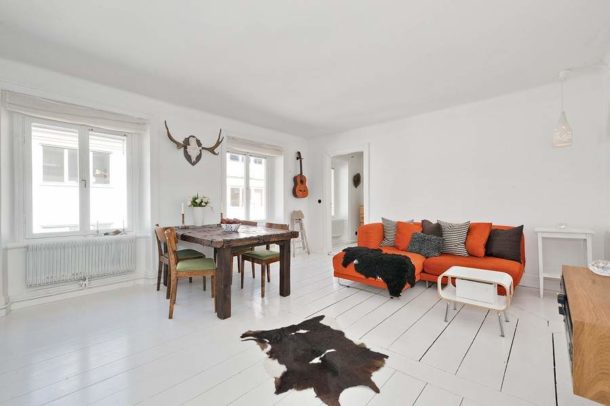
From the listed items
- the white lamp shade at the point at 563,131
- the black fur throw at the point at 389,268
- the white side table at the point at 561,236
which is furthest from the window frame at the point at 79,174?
the white side table at the point at 561,236

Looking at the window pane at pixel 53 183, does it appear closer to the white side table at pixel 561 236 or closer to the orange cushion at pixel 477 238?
the orange cushion at pixel 477 238

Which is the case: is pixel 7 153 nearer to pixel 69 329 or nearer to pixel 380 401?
pixel 69 329

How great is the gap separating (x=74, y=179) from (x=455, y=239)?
15.5 ft

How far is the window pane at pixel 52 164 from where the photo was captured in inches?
120

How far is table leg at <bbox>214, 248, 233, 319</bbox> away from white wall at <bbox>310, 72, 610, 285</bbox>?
3.10 metres

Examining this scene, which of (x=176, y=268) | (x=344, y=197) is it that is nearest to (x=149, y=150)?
(x=176, y=268)

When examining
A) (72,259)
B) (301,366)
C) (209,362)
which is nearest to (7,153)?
(72,259)

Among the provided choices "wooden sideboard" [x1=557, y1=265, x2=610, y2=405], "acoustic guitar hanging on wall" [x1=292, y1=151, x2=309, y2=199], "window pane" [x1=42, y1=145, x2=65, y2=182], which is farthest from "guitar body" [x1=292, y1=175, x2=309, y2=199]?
"wooden sideboard" [x1=557, y1=265, x2=610, y2=405]

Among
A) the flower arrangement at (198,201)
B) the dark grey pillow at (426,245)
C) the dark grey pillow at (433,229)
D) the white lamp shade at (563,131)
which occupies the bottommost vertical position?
the dark grey pillow at (426,245)

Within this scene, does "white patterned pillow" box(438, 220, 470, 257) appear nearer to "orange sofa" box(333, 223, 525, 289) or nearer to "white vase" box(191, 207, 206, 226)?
"orange sofa" box(333, 223, 525, 289)

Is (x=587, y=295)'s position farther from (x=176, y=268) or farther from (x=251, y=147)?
(x=251, y=147)

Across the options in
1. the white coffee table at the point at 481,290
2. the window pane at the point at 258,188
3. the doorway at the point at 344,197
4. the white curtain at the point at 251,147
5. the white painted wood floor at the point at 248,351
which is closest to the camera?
the white painted wood floor at the point at 248,351

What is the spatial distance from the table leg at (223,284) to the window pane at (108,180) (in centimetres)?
Answer: 195

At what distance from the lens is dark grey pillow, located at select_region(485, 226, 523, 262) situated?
10.4 feet
